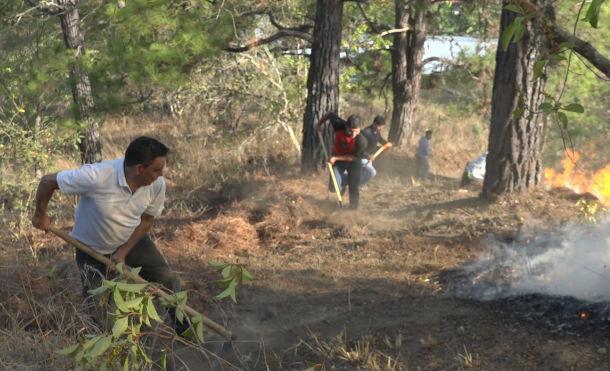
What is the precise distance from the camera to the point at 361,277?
641 centimetres

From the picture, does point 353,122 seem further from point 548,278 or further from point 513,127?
point 548,278

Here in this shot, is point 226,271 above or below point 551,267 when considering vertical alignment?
above

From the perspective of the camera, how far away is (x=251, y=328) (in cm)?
543

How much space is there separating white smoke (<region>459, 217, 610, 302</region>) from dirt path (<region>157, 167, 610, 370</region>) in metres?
0.27

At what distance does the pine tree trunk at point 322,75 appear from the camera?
1060cm

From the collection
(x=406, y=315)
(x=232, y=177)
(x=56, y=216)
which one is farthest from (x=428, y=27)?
(x=406, y=315)

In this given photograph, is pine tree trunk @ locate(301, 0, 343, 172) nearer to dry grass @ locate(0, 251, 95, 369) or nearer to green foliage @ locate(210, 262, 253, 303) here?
dry grass @ locate(0, 251, 95, 369)

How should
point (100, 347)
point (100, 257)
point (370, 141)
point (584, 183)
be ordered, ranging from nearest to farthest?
point (100, 347) → point (100, 257) → point (584, 183) → point (370, 141)

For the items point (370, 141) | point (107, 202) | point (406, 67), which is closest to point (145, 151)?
point (107, 202)

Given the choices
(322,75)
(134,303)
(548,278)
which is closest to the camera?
(134,303)

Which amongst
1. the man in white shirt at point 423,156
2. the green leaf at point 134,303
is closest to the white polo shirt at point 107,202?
the green leaf at point 134,303

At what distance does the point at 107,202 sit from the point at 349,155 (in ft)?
17.2

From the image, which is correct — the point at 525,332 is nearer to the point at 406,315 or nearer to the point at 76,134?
the point at 406,315

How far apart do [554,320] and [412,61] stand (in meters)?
10.3
